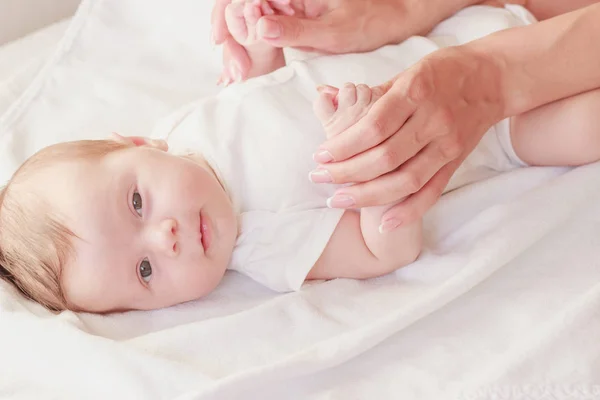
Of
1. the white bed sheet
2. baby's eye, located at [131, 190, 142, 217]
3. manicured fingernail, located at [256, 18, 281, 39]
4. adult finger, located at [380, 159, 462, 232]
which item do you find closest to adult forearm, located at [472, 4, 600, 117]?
adult finger, located at [380, 159, 462, 232]

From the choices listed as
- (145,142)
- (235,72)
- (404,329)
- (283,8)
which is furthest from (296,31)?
(404,329)

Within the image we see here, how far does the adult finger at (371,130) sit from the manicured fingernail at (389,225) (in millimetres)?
111

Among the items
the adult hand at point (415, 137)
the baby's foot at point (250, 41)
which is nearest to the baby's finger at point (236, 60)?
the baby's foot at point (250, 41)

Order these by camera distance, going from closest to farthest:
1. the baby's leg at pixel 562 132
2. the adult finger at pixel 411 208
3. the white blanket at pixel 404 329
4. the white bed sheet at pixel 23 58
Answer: the white blanket at pixel 404 329
the adult finger at pixel 411 208
the baby's leg at pixel 562 132
the white bed sheet at pixel 23 58

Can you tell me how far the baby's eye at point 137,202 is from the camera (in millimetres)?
983

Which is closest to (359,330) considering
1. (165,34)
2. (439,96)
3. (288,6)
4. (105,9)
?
(439,96)

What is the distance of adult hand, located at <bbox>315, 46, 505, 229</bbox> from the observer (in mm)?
842

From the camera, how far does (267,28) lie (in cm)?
107

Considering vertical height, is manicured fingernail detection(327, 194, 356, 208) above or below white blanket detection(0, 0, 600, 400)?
above

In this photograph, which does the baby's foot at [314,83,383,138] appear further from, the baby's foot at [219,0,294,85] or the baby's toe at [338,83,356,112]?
the baby's foot at [219,0,294,85]

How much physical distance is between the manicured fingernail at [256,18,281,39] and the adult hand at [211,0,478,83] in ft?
0.16

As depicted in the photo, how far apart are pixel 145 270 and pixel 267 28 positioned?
1.32 ft

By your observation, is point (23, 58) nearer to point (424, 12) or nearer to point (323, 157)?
point (424, 12)

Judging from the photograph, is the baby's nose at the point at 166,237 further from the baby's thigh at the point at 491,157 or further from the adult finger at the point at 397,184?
the baby's thigh at the point at 491,157
